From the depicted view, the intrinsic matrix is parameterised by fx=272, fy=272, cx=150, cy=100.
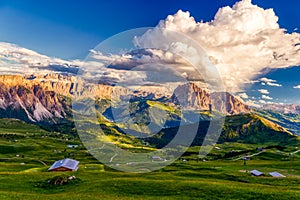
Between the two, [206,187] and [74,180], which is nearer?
[206,187]

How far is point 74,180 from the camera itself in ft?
204

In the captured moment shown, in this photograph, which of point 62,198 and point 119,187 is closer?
point 62,198

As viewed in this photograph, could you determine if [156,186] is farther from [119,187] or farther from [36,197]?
[36,197]

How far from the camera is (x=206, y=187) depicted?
53750 millimetres

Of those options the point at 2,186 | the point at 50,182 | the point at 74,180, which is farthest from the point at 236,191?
the point at 2,186

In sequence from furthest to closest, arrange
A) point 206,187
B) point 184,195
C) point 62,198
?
point 206,187 < point 184,195 < point 62,198

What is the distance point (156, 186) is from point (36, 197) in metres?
23.0

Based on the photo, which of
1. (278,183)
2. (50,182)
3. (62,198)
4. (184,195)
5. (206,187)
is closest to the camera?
(62,198)

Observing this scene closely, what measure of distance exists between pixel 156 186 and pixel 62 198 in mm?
19351

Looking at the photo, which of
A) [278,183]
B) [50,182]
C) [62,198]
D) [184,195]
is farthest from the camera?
[278,183]

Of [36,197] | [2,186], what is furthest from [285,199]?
[2,186]

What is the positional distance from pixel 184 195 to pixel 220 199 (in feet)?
21.1

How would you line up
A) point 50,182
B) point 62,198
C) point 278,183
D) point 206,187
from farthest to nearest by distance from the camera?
point 278,183 < point 50,182 < point 206,187 < point 62,198

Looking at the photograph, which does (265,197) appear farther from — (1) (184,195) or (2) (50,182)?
(2) (50,182)
